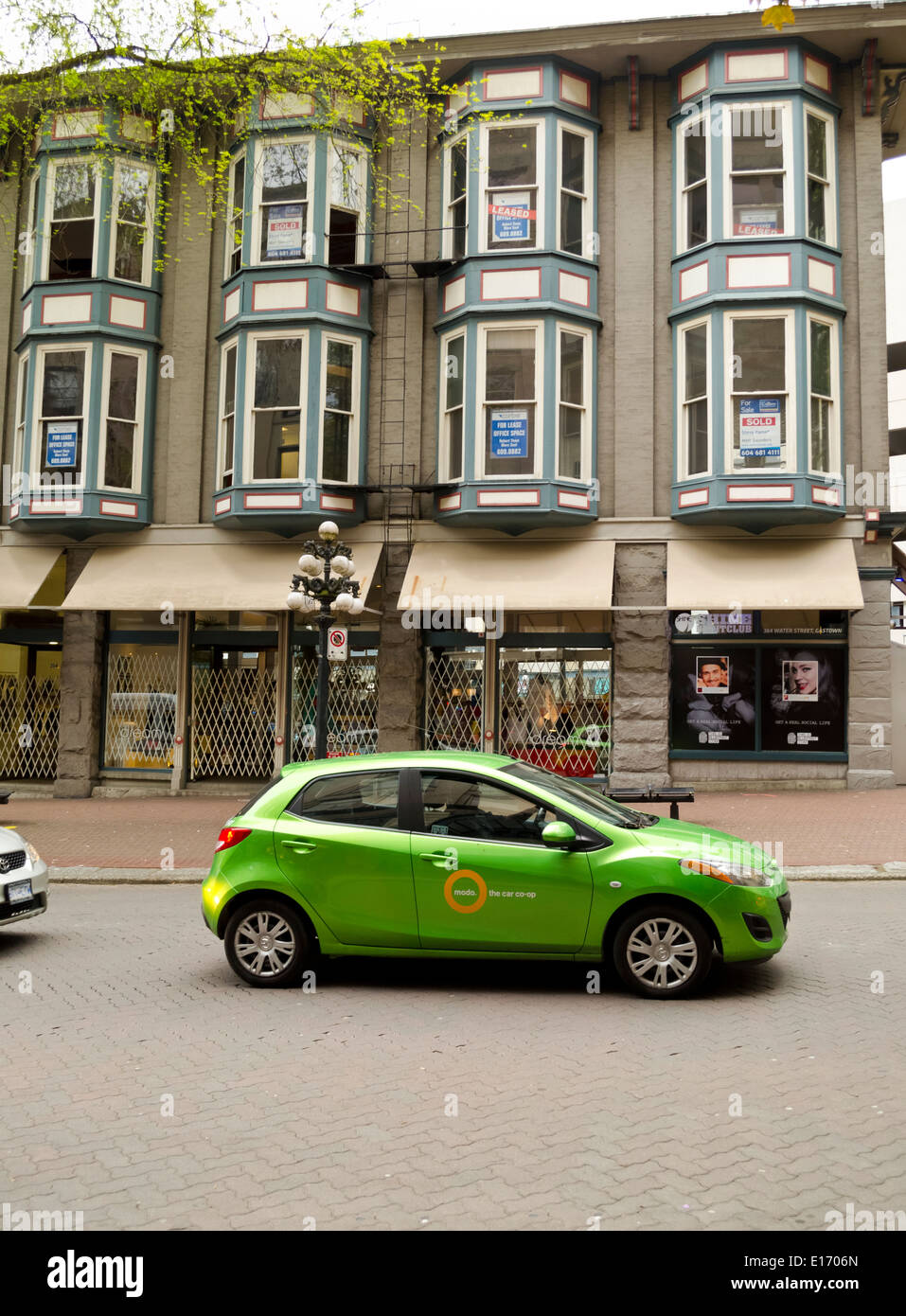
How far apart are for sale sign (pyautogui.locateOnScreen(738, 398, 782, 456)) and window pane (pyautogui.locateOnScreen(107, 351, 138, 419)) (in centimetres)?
1126

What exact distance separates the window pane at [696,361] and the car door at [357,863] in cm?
1313

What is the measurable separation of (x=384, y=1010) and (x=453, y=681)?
41.9ft

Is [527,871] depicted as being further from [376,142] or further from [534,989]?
[376,142]

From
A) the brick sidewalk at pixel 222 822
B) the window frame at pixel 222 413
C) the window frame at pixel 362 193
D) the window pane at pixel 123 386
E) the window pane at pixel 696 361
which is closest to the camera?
the brick sidewalk at pixel 222 822

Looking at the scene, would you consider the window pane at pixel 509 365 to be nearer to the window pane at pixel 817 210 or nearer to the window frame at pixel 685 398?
the window frame at pixel 685 398

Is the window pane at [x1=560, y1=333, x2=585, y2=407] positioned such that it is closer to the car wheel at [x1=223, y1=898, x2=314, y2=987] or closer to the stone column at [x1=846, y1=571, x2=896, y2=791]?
the stone column at [x1=846, y1=571, x2=896, y2=791]

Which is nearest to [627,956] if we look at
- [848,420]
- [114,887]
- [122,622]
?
[114,887]

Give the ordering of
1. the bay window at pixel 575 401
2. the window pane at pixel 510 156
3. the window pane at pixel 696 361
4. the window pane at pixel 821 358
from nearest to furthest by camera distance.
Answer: the window pane at pixel 821 358 → the window pane at pixel 696 361 → the bay window at pixel 575 401 → the window pane at pixel 510 156

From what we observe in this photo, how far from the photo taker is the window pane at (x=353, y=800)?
7.09 meters

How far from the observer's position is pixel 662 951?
6602 mm

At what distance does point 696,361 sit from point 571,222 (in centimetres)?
341

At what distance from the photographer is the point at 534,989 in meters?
6.94

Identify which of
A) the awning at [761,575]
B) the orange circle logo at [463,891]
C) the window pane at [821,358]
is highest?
the window pane at [821,358]

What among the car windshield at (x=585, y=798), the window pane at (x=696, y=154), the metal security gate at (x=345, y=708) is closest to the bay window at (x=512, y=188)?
the window pane at (x=696, y=154)
